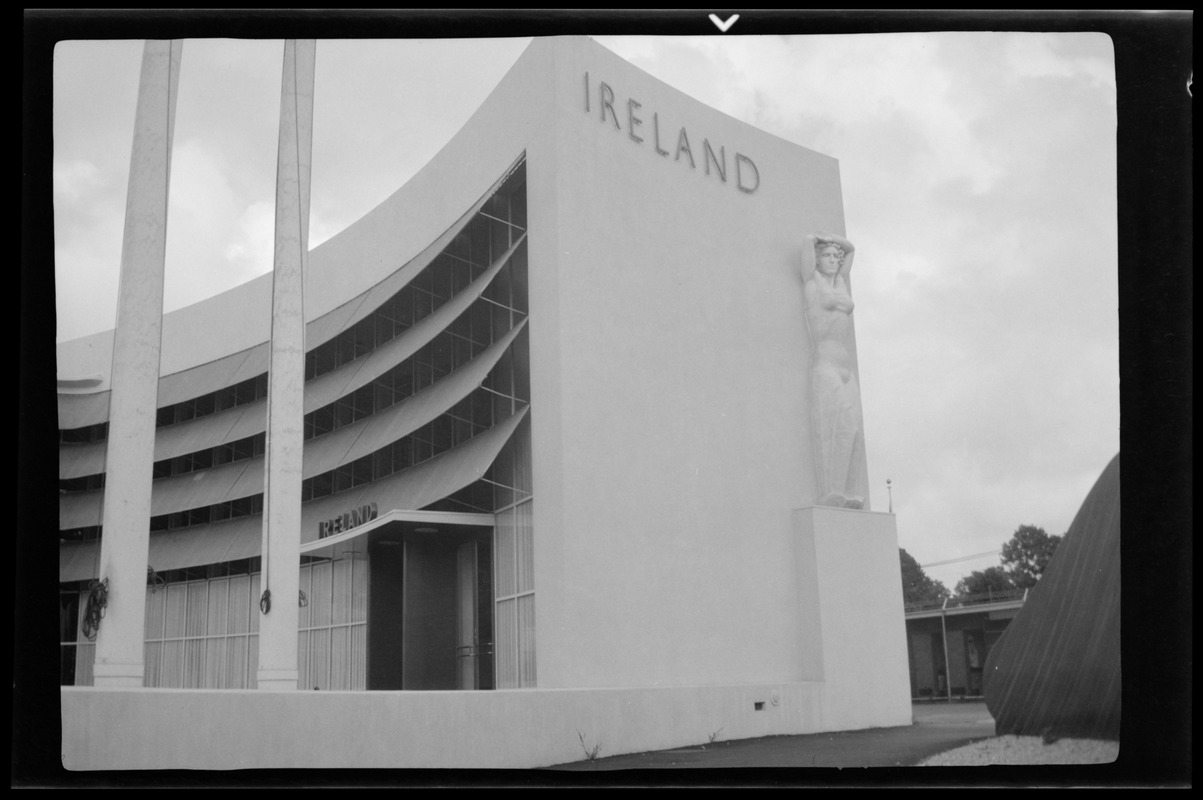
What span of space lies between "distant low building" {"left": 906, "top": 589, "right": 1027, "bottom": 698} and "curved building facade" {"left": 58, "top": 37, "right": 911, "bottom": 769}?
94.3 inches

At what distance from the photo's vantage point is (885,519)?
1703 centimetres

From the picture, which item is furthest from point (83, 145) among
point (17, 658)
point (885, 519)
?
point (885, 519)

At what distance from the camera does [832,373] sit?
55.8 feet

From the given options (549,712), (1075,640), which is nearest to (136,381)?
(549,712)

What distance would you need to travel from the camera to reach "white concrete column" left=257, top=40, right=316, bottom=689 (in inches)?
460

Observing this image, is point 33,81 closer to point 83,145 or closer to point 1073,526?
point 83,145

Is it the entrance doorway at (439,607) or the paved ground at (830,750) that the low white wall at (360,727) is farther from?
the entrance doorway at (439,607)

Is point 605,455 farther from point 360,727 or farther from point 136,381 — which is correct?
point 136,381

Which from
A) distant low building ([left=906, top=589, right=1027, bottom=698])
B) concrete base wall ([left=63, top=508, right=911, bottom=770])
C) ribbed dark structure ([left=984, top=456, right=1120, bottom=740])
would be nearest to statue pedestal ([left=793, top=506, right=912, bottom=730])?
concrete base wall ([left=63, top=508, right=911, bottom=770])

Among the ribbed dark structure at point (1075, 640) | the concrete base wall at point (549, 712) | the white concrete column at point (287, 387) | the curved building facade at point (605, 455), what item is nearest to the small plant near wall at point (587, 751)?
the concrete base wall at point (549, 712)

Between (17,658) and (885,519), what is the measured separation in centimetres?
1259

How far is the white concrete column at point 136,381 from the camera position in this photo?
1121 cm

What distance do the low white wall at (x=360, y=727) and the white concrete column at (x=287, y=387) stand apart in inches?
74.0

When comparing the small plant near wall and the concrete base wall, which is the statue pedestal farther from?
the small plant near wall
